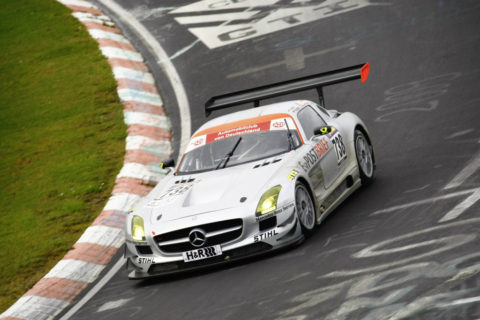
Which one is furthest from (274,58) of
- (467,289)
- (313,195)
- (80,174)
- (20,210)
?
(467,289)

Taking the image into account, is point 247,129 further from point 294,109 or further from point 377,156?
point 377,156

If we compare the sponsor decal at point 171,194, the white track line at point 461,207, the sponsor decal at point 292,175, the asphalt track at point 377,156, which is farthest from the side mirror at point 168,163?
the white track line at point 461,207

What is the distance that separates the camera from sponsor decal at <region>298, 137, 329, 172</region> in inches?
369

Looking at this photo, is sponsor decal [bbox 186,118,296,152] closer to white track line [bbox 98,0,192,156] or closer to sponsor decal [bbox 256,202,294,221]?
sponsor decal [bbox 256,202,294,221]

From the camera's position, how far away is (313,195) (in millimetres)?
9234

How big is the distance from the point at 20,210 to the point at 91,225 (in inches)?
61.0

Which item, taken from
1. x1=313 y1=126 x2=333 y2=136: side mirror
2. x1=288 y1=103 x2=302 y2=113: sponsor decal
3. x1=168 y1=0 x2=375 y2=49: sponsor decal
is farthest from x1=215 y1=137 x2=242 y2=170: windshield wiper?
x1=168 y1=0 x2=375 y2=49: sponsor decal

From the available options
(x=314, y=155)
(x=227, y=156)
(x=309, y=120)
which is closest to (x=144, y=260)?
(x=227, y=156)

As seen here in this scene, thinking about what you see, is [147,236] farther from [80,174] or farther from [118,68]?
[118,68]

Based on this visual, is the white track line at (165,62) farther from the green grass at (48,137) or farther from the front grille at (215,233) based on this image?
the front grille at (215,233)

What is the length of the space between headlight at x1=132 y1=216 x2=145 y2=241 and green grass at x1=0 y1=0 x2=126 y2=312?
1691 mm

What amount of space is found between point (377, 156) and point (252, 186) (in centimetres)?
351

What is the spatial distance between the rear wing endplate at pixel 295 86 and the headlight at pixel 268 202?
101 inches

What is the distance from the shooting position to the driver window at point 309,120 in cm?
1027
